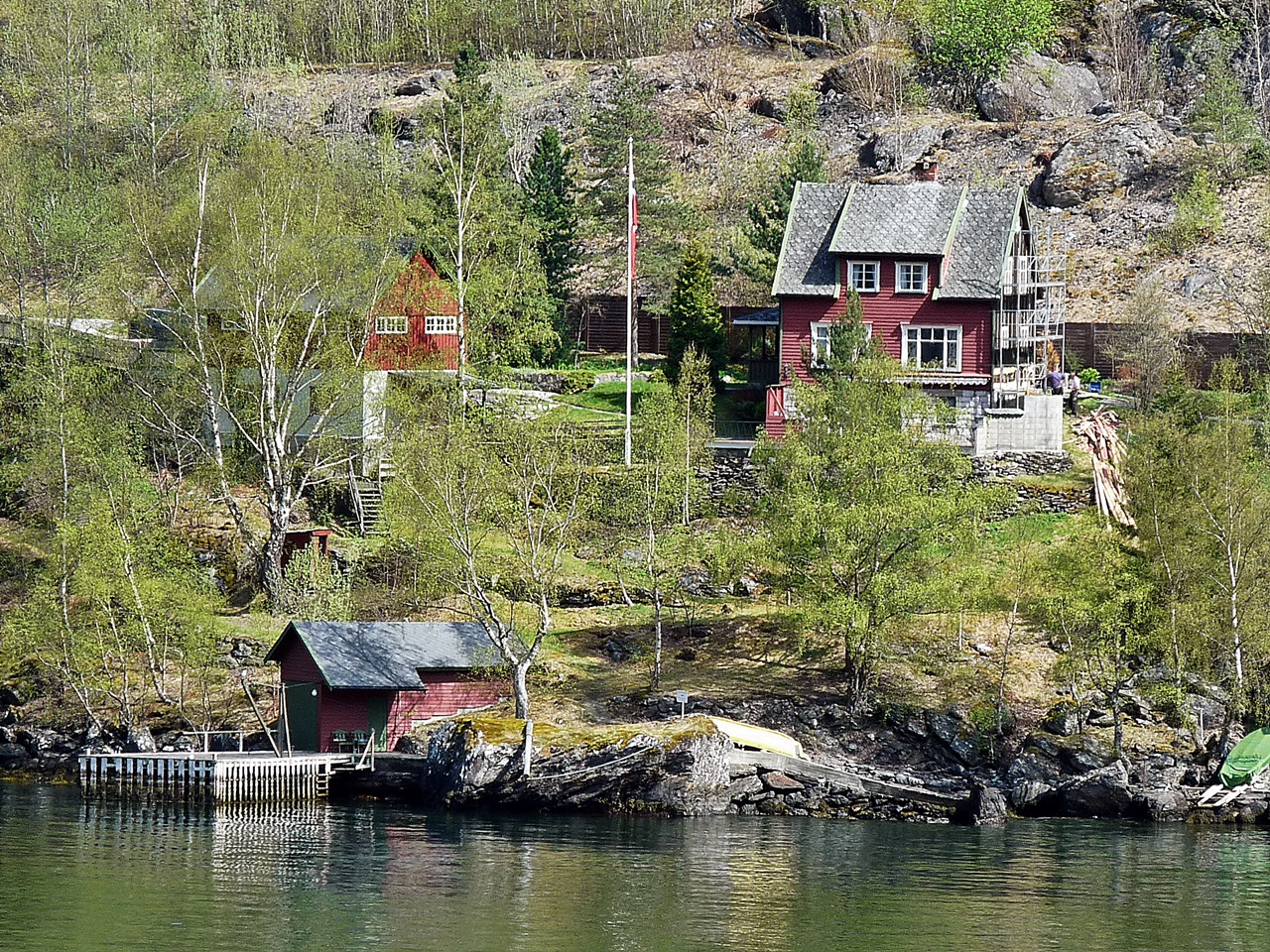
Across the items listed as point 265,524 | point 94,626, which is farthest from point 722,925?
point 265,524

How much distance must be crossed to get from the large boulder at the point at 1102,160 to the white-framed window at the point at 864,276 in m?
32.9

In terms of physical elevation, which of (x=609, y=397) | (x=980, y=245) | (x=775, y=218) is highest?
(x=775, y=218)

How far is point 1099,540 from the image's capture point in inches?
2195

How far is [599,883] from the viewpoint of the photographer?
4022 cm

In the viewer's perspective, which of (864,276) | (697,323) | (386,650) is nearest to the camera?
(386,650)

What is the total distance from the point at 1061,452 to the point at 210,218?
32139 mm

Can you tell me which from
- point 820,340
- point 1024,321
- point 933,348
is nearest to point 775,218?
point 820,340

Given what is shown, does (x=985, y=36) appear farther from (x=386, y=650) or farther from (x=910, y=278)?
(x=386, y=650)

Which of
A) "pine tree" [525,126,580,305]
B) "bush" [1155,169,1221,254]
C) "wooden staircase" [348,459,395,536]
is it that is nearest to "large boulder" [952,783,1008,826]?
"wooden staircase" [348,459,395,536]

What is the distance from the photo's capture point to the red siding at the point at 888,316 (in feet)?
242

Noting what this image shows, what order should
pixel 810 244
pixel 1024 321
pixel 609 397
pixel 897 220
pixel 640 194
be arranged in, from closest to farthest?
pixel 1024 321 < pixel 897 220 < pixel 810 244 < pixel 609 397 < pixel 640 194

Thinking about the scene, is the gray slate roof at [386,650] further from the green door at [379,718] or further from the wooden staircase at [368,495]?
the wooden staircase at [368,495]

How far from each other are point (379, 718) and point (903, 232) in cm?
3108

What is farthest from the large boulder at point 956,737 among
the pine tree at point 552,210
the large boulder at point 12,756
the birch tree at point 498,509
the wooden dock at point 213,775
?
the pine tree at point 552,210
